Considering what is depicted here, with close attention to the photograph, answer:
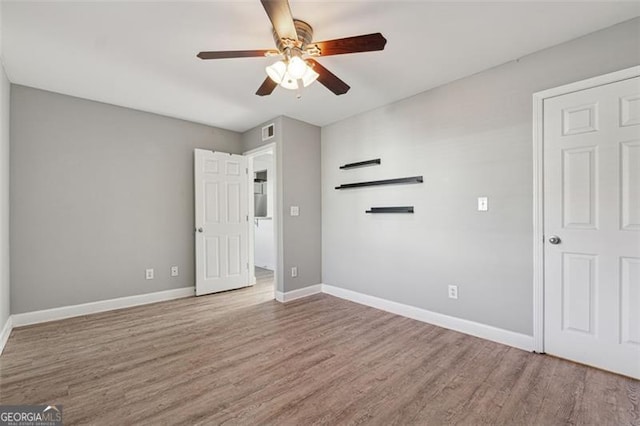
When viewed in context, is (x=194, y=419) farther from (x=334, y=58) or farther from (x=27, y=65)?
Result: (x=27, y=65)

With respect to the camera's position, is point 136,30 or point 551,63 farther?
point 551,63

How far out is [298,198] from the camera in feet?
12.9

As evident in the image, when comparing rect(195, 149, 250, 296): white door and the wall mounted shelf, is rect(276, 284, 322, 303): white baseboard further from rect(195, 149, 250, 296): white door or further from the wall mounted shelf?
the wall mounted shelf

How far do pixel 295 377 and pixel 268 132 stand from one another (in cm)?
314

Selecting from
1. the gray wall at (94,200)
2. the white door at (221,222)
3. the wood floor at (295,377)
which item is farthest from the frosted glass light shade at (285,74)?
the gray wall at (94,200)

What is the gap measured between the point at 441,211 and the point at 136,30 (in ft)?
9.95

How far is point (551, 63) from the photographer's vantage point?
2.26 metres

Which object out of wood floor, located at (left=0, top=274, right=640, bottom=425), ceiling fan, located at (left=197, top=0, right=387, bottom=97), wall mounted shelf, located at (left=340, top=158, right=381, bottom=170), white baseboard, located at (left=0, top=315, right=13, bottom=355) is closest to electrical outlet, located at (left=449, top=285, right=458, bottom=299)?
wood floor, located at (left=0, top=274, right=640, bottom=425)

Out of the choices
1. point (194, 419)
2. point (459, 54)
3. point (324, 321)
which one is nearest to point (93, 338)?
point (194, 419)

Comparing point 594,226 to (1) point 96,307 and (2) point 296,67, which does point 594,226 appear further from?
(1) point 96,307

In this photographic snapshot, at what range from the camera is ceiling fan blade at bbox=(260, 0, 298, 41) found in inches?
56.7

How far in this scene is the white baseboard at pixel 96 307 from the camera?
2.92 m

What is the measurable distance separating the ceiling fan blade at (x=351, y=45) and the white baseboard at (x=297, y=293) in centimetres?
290

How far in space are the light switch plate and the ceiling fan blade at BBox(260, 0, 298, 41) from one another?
83.0 inches
